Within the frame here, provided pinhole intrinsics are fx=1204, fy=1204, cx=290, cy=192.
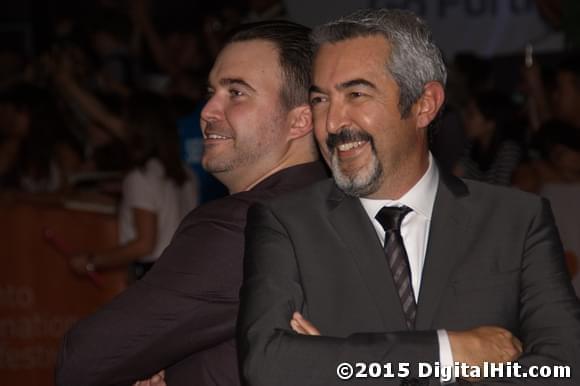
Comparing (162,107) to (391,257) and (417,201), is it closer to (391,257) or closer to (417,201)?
(417,201)

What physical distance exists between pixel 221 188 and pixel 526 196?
3.95m

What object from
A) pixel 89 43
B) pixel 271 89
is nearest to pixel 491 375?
pixel 271 89

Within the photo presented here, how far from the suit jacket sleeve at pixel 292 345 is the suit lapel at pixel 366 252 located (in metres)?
0.11

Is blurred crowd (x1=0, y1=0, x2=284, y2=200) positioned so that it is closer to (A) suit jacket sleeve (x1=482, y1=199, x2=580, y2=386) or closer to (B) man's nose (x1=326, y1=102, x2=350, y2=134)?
(B) man's nose (x1=326, y1=102, x2=350, y2=134)

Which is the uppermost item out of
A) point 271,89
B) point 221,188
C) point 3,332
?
point 271,89

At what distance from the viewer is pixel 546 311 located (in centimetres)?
312

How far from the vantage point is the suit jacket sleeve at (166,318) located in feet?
11.2

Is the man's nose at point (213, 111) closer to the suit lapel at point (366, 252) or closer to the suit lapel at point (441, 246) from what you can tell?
the suit lapel at point (366, 252)

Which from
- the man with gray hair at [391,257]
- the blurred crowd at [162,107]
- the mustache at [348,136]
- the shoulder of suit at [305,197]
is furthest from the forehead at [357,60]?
the blurred crowd at [162,107]

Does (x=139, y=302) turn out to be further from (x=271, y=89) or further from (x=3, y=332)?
(x=3, y=332)

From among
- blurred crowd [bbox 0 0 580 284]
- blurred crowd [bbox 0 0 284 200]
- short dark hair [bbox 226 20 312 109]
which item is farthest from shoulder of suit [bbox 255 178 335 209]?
blurred crowd [bbox 0 0 284 200]

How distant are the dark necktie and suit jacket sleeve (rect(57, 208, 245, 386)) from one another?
18.4 inches

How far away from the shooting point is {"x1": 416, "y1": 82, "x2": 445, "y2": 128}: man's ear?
3.36 meters

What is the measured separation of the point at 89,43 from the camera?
1028cm
